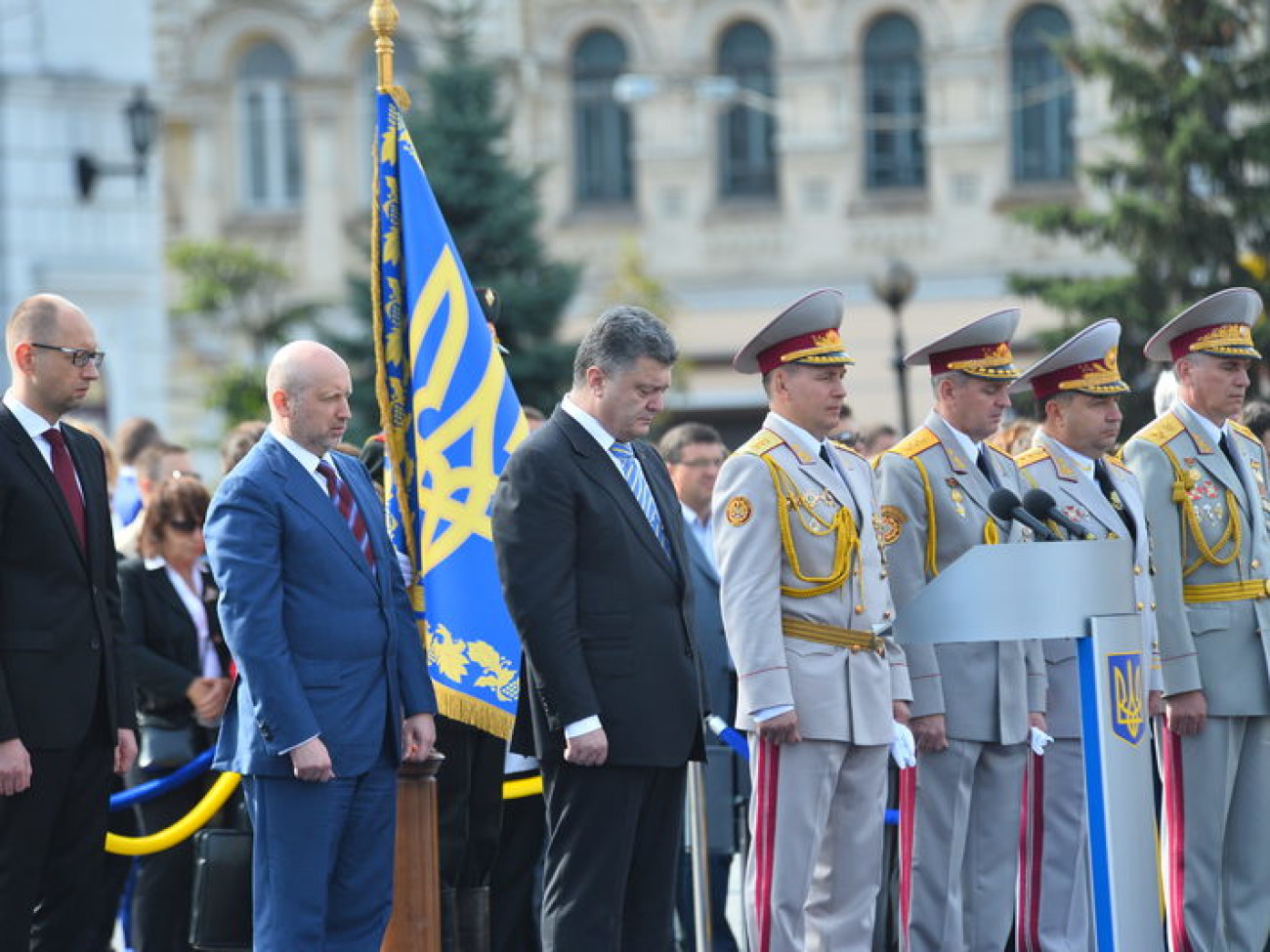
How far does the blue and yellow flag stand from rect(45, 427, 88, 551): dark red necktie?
1.28 metres

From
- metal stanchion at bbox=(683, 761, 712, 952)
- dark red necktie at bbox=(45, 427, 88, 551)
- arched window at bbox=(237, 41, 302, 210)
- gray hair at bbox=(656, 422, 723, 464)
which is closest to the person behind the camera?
dark red necktie at bbox=(45, 427, 88, 551)

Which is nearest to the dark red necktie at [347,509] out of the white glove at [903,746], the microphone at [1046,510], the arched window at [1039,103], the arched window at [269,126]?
the white glove at [903,746]

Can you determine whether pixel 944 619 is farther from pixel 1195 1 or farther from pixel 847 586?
pixel 1195 1

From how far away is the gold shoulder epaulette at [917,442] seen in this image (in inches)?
299

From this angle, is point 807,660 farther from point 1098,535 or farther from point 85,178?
point 85,178

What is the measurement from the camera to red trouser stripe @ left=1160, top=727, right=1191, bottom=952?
26.0ft

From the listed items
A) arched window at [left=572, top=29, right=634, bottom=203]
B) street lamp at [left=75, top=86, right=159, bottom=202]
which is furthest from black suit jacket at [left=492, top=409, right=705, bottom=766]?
arched window at [left=572, top=29, right=634, bottom=203]

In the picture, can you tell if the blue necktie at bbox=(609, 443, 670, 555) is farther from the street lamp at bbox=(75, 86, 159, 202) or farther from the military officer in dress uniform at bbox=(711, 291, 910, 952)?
the street lamp at bbox=(75, 86, 159, 202)

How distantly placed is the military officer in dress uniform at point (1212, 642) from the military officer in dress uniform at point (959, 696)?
60 cm

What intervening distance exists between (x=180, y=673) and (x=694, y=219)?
852 inches

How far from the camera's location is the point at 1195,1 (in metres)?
18.0

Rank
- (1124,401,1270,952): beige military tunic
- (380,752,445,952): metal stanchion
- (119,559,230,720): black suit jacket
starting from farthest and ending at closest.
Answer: (119,559,230,720): black suit jacket, (1124,401,1270,952): beige military tunic, (380,752,445,952): metal stanchion

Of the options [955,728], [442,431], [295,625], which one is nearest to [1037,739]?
[955,728]

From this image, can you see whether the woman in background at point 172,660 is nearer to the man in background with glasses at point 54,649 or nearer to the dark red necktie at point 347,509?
the man in background with glasses at point 54,649
